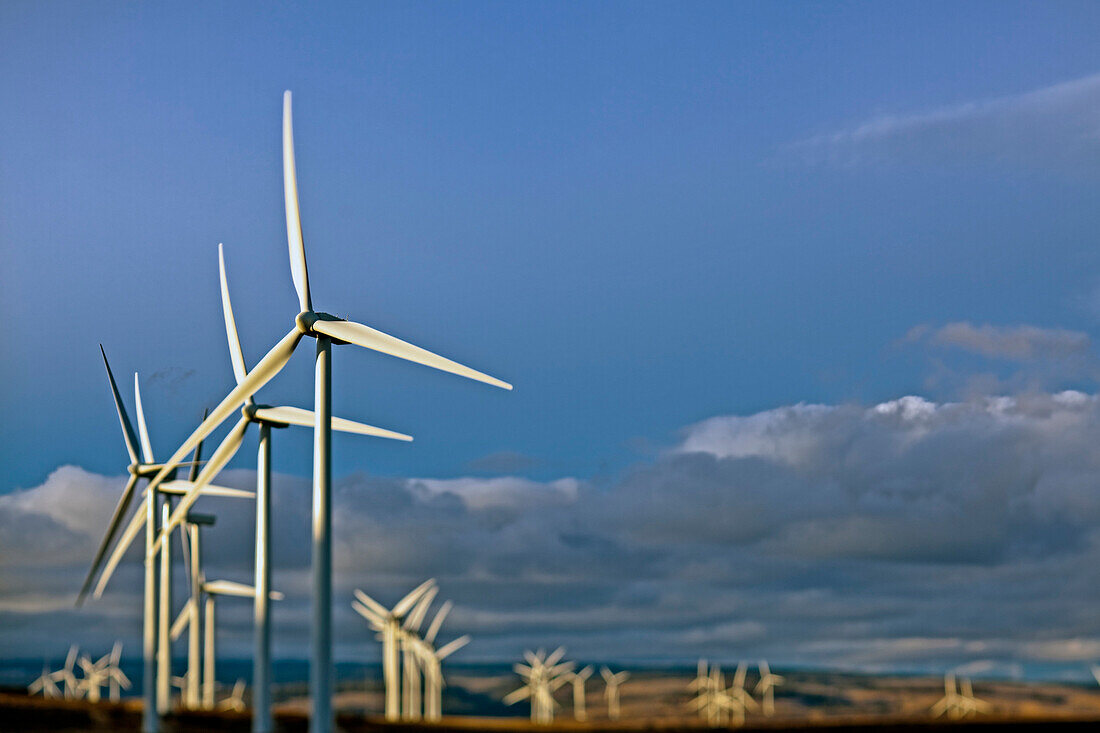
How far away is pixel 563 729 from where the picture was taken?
55344mm

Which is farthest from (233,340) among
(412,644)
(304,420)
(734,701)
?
(734,701)

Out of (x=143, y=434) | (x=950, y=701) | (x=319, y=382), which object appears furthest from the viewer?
(x=950, y=701)

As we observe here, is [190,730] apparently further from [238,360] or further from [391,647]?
[391,647]

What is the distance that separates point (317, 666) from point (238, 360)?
68.9 ft

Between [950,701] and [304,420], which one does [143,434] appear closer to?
[304,420]

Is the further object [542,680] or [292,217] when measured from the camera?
[542,680]

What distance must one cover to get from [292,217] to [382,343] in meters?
8.38

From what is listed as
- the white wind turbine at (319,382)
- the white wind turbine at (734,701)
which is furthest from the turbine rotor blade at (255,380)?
the white wind turbine at (734,701)

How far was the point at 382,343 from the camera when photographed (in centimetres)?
5188

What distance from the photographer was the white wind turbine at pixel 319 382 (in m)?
48.6

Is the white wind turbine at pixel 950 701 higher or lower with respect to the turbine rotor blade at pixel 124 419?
lower

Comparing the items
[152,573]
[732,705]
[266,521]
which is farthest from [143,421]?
[732,705]

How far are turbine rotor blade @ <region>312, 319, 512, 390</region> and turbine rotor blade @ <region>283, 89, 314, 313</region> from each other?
2.52 meters

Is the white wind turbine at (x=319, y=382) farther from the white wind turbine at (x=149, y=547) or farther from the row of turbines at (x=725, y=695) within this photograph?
the row of turbines at (x=725, y=695)
